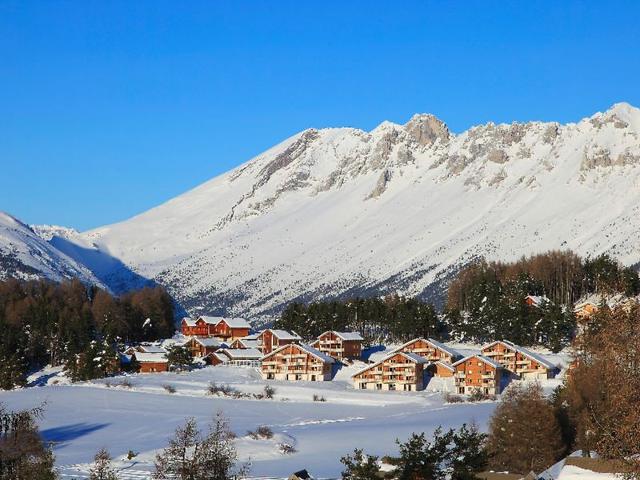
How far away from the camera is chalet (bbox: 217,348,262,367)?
399 ft

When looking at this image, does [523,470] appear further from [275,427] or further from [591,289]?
[591,289]

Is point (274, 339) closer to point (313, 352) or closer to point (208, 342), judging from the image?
point (208, 342)

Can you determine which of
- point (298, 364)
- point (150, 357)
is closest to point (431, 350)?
point (298, 364)

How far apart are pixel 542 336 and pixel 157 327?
6410 centimetres

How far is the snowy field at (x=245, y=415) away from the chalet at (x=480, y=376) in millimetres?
3494

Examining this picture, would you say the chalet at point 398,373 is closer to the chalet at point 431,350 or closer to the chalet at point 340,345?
the chalet at point 431,350

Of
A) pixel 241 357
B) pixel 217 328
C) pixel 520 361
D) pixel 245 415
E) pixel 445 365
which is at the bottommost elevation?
pixel 245 415

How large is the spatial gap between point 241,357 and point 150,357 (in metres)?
13.1

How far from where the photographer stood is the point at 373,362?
375 feet

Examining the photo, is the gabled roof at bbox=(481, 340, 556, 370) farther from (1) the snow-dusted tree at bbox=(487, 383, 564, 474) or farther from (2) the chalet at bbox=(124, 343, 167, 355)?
(1) the snow-dusted tree at bbox=(487, 383, 564, 474)

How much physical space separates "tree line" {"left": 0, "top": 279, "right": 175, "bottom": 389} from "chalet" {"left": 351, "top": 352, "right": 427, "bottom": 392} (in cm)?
3307

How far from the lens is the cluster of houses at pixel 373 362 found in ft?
322

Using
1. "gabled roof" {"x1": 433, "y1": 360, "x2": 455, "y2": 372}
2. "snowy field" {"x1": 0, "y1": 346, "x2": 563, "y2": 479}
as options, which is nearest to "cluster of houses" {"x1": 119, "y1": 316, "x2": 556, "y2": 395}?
"gabled roof" {"x1": 433, "y1": 360, "x2": 455, "y2": 372}

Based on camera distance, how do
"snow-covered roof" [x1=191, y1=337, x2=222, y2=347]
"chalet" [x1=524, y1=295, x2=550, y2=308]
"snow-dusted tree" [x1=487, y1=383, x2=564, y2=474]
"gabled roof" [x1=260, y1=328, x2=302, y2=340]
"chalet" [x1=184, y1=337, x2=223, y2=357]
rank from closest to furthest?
1. "snow-dusted tree" [x1=487, y1=383, x2=564, y2=474]
2. "chalet" [x1=524, y1=295, x2=550, y2=308]
3. "gabled roof" [x1=260, y1=328, x2=302, y2=340]
4. "chalet" [x1=184, y1=337, x2=223, y2=357]
5. "snow-covered roof" [x1=191, y1=337, x2=222, y2=347]
